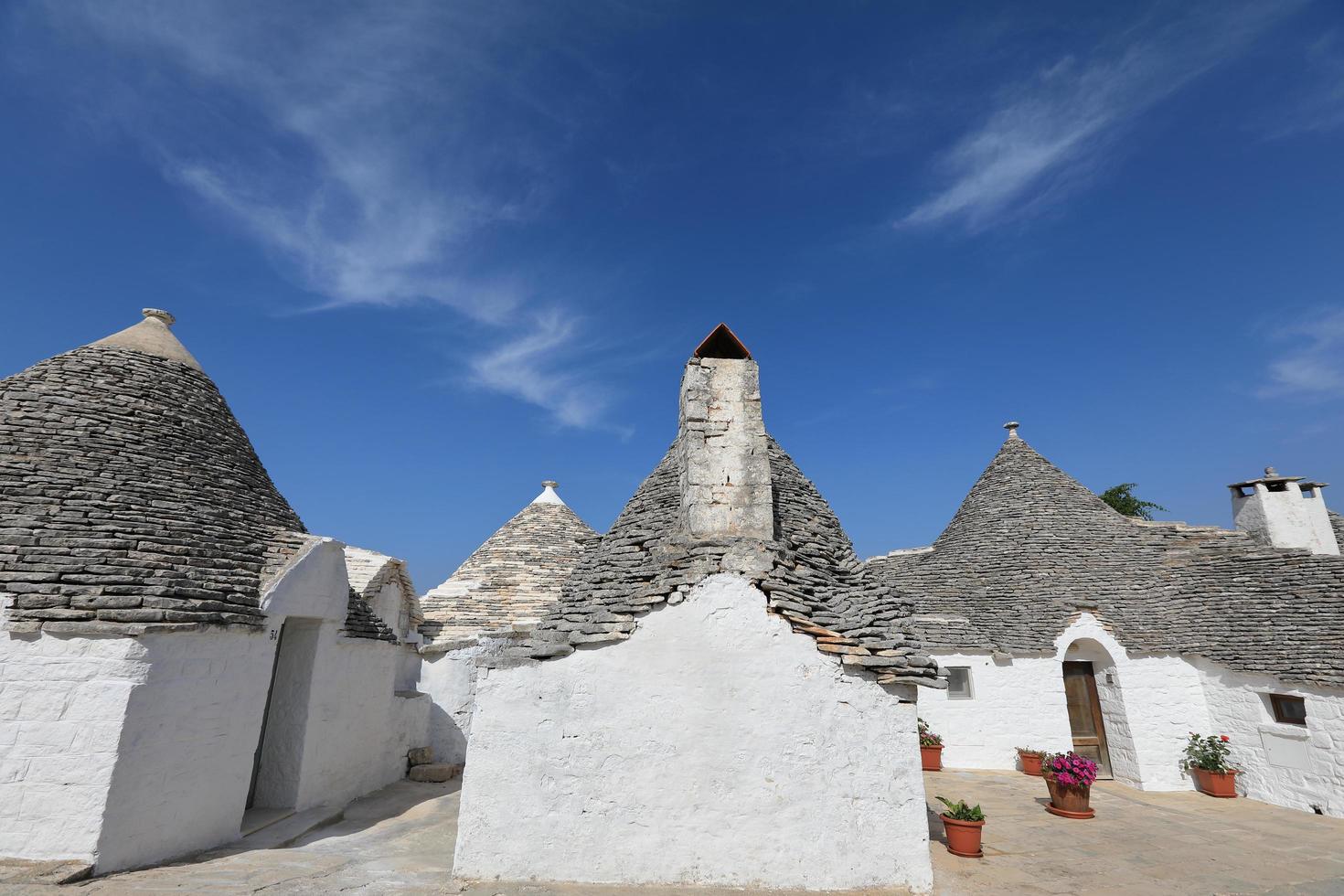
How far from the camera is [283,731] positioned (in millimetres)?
8156

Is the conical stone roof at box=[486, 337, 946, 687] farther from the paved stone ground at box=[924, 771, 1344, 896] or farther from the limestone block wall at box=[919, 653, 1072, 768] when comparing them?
the limestone block wall at box=[919, 653, 1072, 768]

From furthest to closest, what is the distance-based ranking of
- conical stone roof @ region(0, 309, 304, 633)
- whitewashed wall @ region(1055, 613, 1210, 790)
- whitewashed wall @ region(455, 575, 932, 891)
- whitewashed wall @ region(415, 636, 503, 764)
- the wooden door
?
the wooden door → whitewashed wall @ region(415, 636, 503, 764) → whitewashed wall @ region(1055, 613, 1210, 790) → conical stone roof @ region(0, 309, 304, 633) → whitewashed wall @ region(455, 575, 932, 891)

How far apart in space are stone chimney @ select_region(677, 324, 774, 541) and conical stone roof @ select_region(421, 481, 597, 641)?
791 cm

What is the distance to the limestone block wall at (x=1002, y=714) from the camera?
12.8 meters

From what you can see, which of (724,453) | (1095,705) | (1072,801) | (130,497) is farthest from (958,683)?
(130,497)

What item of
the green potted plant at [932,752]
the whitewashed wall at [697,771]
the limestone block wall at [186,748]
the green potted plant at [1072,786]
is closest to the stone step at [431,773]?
the limestone block wall at [186,748]

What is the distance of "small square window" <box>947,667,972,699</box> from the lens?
13250 mm

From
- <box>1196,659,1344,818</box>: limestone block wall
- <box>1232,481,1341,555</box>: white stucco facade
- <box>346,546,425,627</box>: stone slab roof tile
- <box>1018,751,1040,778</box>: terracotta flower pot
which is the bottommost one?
<box>1018,751,1040,778</box>: terracotta flower pot

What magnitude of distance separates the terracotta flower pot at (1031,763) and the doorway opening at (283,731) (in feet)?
43.7

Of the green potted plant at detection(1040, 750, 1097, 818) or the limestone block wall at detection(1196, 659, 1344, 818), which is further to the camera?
the limestone block wall at detection(1196, 659, 1344, 818)

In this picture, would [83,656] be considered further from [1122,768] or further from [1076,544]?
[1076,544]

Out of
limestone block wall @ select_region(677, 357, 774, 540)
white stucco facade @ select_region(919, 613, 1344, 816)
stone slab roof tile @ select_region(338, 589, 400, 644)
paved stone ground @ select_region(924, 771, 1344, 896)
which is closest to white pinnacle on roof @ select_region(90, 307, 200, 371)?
stone slab roof tile @ select_region(338, 589, 400, 644)

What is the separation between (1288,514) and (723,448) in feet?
52.8

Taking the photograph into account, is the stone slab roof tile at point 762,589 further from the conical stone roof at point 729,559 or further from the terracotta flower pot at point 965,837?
the terracotta flower pot at point 965,837
